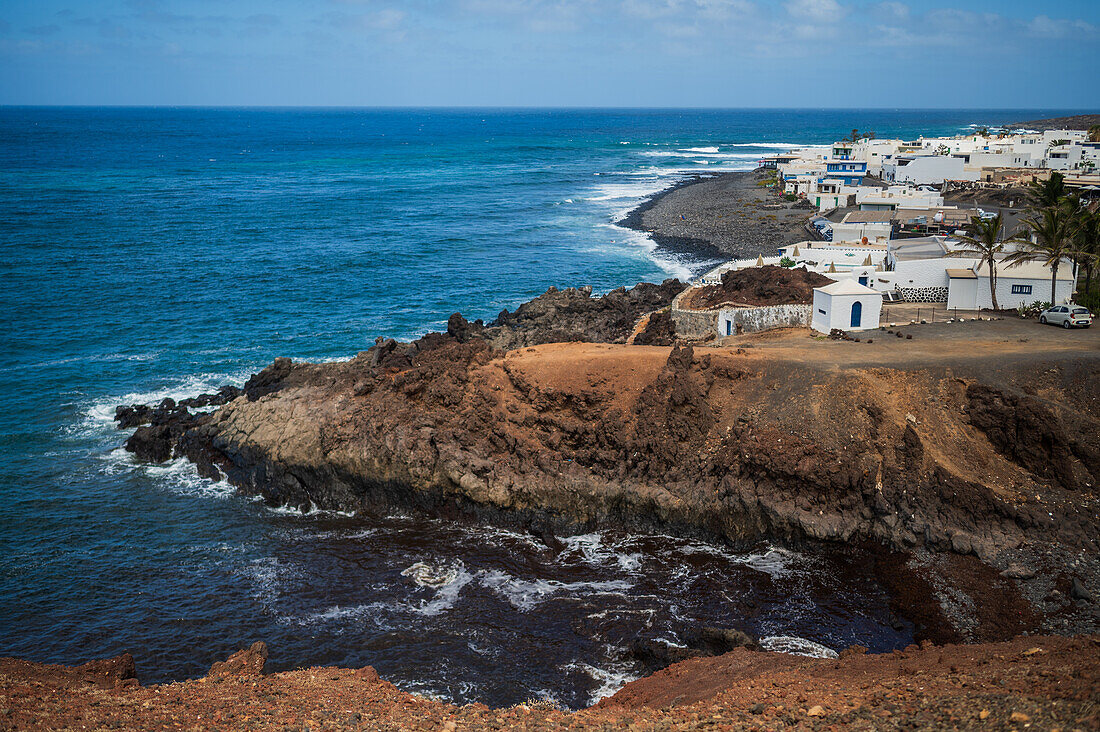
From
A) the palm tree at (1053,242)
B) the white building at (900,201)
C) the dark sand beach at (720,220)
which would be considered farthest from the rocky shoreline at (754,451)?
the dark sand beach at (720,220)

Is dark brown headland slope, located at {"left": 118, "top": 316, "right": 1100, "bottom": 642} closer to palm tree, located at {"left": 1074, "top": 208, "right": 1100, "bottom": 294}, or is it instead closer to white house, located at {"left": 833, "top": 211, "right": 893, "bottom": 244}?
palm tree, located at {"left": 1074, "top": 208, "right": 1100, "bottom": 294}

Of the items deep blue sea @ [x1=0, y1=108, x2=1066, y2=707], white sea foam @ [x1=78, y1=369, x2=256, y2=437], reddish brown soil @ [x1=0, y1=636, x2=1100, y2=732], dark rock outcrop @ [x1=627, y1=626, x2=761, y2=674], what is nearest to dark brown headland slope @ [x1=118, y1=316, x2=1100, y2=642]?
deep blue sea @ [x1=0, y1=108, x2=1066, y2=707]

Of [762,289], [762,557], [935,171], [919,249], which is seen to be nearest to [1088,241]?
[919,249]

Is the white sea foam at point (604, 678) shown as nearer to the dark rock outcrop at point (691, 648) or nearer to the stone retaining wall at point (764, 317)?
the dark rock outcrop at point (691, 648)

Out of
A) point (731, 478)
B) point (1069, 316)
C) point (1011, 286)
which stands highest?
point (1011, 286)

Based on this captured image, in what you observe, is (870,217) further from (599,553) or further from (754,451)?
(599,553)

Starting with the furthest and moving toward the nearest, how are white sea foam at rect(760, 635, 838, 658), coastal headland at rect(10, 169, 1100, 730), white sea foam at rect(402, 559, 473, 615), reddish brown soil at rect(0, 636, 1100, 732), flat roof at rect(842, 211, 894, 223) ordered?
flat roof at rect(842, 211, 894, 223) < white sea foam at rect(402, 559, 473, 615) < white sea foam at rect(760, 635, 838, 658) < coastal headland at rect(10, 169, 1100, 730) < reddish brown soil at rect(0, 636, 1100, 732)

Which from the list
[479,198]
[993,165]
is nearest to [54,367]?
[479,198]
